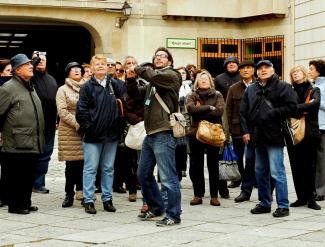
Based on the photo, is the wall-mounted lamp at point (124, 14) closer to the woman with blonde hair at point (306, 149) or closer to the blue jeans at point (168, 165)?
the woman with blonde hair at point (306, 149)

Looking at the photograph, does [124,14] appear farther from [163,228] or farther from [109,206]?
[163,228]

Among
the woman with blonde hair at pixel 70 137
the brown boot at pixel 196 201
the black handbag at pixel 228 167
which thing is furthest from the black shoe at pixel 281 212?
the woman with blonde hair at pixel 70 137

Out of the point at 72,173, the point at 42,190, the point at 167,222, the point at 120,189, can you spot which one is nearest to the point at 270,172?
the point at 167,222

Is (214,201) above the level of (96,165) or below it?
below

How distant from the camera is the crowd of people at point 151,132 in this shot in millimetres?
8883

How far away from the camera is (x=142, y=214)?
9.39m

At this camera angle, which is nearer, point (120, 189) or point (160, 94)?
point (160, 94)

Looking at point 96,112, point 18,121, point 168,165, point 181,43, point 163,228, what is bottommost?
point 163,228

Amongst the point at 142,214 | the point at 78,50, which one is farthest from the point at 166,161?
the point at 78,50

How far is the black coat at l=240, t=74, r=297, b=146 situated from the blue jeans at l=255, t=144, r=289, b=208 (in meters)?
0.13

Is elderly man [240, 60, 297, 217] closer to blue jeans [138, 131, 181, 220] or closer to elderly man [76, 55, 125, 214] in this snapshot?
blue jeans [138, 131, 181, 220]

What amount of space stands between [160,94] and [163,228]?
1.54 meters

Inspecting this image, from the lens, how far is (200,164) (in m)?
10.7

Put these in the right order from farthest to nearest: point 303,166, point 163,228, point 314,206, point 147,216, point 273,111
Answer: point 303,166 → point 314,206 → point 273,111 → point 147,216 → point 163,228
